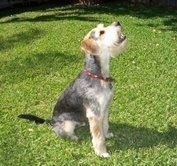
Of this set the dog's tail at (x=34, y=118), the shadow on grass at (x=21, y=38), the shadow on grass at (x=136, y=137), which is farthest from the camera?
the shadow on grass at (x=21, y=38)

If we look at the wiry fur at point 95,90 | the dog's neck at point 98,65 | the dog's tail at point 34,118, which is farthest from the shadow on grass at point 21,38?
the dog's neck at point 98,65

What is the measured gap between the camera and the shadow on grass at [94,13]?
20.6m

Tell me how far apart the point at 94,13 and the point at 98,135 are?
15.1m

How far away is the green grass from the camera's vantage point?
7.95 metres

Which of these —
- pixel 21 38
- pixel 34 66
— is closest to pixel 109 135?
pixel 34 66

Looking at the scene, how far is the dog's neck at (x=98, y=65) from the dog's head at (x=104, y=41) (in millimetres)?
132

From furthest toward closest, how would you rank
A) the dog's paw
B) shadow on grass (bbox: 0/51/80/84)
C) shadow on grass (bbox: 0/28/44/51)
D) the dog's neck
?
shadow on grass (bbox: 0/28/44/51) < shadow on grass (bbox: 0/51/80/84) < the dog's paw < the dog's neck

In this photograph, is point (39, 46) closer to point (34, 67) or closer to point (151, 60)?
point (34, 67)

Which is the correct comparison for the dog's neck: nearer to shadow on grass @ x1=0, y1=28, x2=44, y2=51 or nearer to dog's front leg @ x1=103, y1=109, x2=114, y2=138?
dog's front leg @ x1=103, y1=109, x2=114, y2=138

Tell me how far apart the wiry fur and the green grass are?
1.53ft

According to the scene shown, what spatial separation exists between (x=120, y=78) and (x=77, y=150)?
4.03 meters

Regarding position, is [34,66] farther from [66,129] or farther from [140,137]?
[140,137]

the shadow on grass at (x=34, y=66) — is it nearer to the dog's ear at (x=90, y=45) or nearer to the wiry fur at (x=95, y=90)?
the wiry fur at (x=95, y=90)

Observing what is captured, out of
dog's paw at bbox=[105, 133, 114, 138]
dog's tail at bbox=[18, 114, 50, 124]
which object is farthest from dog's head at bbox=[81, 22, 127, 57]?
dog's tail at bbox=[18, 114, 50, 124]
